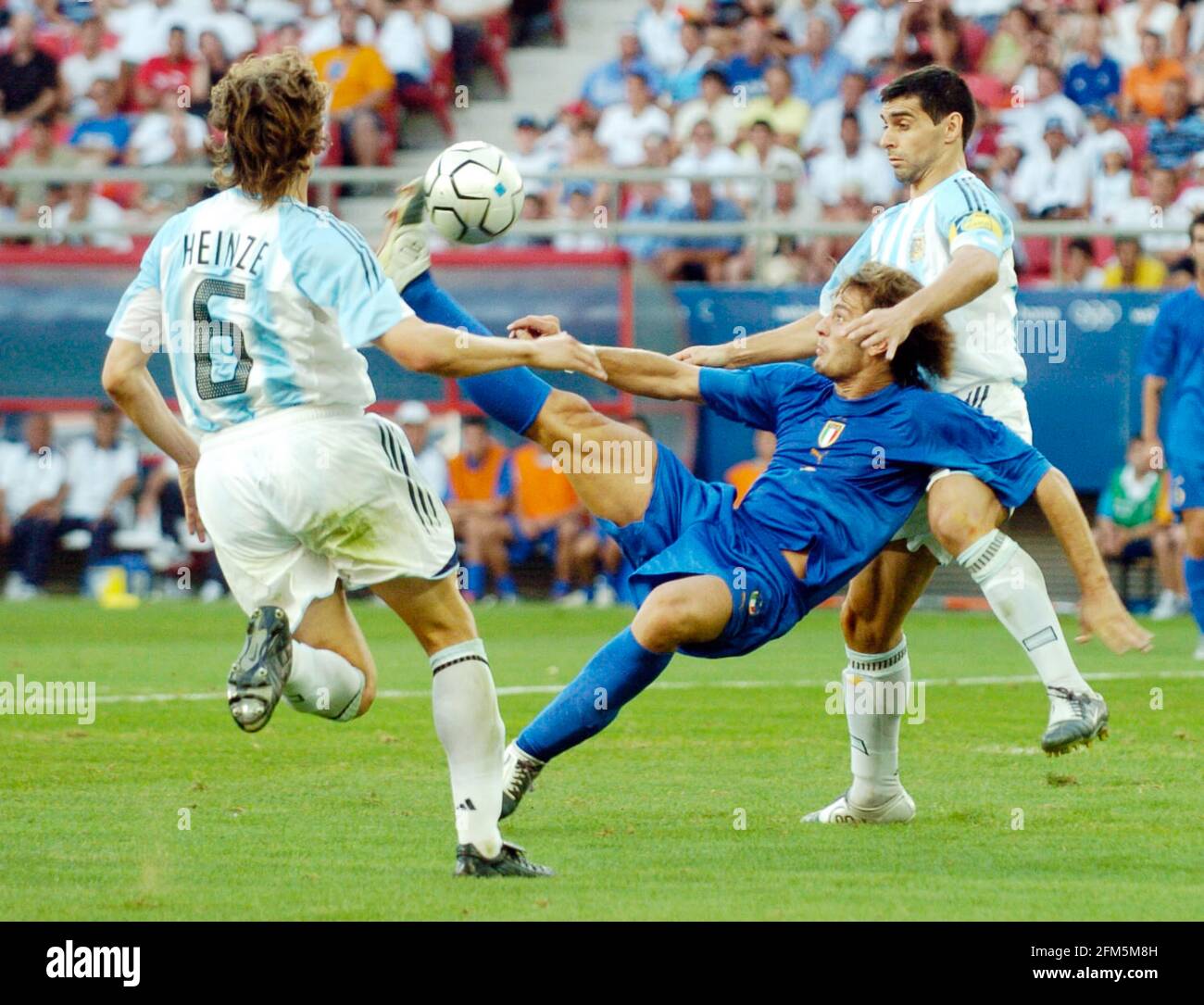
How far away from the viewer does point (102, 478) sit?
678 inches

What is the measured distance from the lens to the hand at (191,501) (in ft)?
20.1

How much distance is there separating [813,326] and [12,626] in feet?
29.2

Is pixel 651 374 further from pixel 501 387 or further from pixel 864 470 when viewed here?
pixel 864 470

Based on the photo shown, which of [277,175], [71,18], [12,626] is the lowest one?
[12,626]

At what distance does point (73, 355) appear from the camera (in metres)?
17.4

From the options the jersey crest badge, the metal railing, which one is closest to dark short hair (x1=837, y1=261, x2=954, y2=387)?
the jersey crest badge

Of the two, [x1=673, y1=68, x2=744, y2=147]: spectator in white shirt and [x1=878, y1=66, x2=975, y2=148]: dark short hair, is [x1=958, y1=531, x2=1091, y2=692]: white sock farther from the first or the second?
[x1=673, y1=68, x2=744, y2=147]: spectator in white shirt

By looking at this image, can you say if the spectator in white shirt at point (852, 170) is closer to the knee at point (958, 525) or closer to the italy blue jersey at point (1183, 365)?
the italy blue jersey at point (1183, 365)

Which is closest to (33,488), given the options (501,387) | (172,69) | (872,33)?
(172,69)

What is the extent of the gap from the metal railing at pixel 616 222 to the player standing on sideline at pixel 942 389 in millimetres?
9606

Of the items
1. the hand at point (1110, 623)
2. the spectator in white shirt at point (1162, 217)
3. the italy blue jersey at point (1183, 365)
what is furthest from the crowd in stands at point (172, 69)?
the hand at point (1110, 623)

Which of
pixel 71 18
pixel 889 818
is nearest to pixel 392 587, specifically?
pixel 889 818
